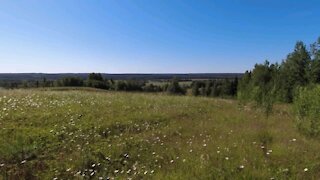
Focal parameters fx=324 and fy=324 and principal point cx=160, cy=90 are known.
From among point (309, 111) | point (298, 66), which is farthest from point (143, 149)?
point (298, 66)

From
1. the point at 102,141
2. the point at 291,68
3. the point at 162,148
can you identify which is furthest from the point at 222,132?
the point at 291,68

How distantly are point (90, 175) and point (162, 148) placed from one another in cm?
302

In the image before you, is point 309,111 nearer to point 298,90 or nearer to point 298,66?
point 298,90

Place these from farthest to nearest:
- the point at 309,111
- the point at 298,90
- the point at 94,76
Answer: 1. the point at 94,76
2. the point at 298,90
3. the point at 309,111

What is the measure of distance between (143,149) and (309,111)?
719cm

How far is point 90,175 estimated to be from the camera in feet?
26.6

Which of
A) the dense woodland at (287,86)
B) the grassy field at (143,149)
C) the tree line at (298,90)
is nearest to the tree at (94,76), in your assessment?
the dense woodland at (287,86)

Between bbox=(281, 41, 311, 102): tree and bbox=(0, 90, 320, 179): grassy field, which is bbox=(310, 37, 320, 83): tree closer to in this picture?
bbox=(281, 41, 311, 102): tree

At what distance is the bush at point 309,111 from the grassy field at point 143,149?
0.51 metres

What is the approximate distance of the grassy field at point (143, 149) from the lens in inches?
322

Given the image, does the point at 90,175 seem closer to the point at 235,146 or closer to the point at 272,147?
the point at 235,146

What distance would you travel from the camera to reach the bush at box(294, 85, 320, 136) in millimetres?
12602

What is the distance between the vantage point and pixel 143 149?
33.8 feet

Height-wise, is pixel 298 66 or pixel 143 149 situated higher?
pixel 298 66
